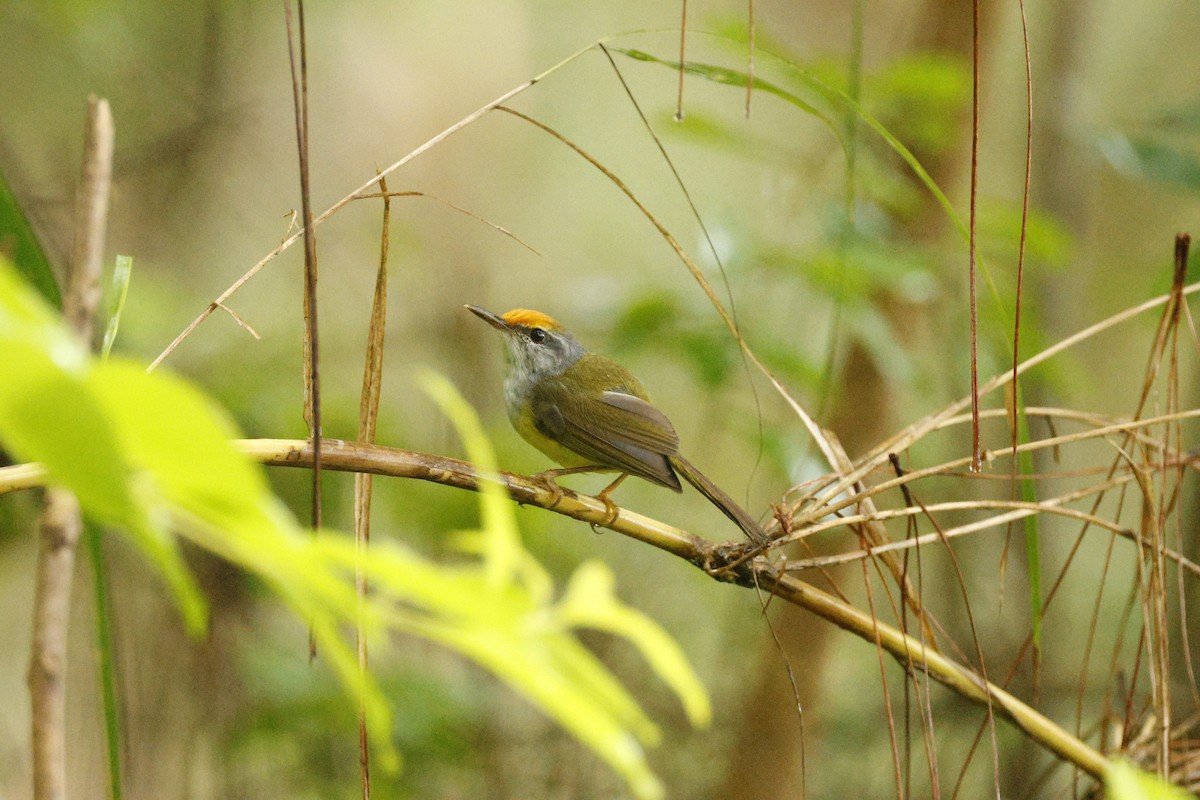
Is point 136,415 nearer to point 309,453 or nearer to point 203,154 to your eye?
point 309,453

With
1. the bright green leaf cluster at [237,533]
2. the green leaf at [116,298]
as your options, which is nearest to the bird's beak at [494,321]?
the green leaf at [116,298]

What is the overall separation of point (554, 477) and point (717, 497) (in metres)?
0.34

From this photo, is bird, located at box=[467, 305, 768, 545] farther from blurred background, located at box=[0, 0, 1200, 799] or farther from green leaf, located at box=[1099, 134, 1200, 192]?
green leaf, located at box=[1099, 134, 1200, 192]

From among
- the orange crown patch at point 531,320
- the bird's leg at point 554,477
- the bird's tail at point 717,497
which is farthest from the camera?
the orange crown patch at point 531,320

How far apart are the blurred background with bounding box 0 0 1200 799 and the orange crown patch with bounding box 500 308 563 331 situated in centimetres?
23

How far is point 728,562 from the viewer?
120 centimetres

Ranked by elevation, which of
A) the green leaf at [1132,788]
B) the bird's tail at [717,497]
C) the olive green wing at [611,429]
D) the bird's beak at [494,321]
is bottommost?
the green leaf at [1132,788]

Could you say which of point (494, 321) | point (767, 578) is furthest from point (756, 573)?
point (494, 321)

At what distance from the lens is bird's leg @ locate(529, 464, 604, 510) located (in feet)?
4.30

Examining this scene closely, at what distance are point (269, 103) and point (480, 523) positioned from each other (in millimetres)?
3057

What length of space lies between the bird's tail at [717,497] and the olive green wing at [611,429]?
0.04 metres

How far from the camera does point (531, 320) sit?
8.51ft

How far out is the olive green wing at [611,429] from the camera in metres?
2.04

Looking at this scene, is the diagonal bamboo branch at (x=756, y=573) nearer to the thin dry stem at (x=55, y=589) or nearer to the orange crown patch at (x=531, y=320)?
the thin dry stem at (x=55, y=589)
